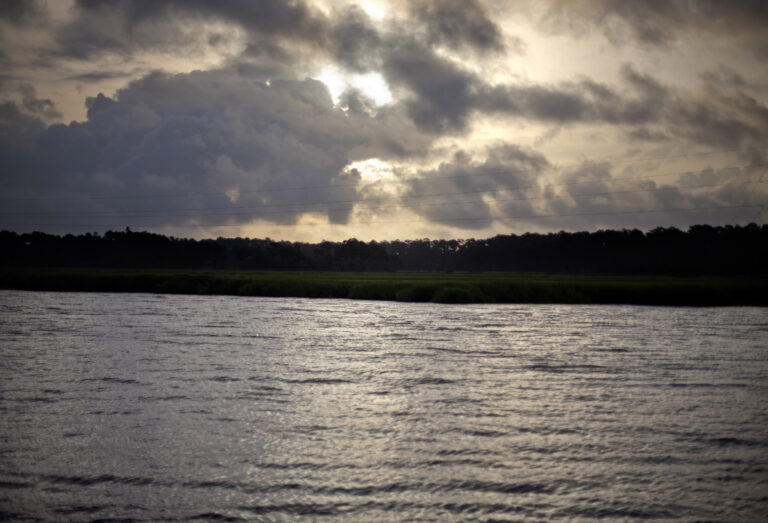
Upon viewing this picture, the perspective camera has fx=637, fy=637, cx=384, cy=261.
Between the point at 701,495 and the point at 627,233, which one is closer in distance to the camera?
the point at 701,495

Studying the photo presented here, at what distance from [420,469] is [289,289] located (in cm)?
6759

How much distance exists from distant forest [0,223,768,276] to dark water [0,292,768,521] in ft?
331

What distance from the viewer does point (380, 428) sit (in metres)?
15.8

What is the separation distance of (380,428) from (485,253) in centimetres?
16848

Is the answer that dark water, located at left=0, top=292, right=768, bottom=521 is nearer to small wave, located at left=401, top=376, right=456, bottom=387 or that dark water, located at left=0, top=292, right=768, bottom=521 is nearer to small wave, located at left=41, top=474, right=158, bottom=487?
small wave, located at left=41, top=474, right=158, bottom=487

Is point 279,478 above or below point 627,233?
below

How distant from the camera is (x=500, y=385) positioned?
21844mm

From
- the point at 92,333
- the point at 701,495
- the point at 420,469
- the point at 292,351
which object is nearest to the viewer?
the point at 701,495

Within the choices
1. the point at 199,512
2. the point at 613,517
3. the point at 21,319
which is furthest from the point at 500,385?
the point at 21,319

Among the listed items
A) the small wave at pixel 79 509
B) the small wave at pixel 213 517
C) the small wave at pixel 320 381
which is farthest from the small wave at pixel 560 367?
the small wave at pixel 79 509

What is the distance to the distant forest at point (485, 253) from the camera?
126m

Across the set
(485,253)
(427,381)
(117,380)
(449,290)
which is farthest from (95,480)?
(485,253)

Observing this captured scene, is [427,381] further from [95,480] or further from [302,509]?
[95,480]

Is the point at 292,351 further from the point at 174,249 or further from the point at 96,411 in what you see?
the point at 174,249
